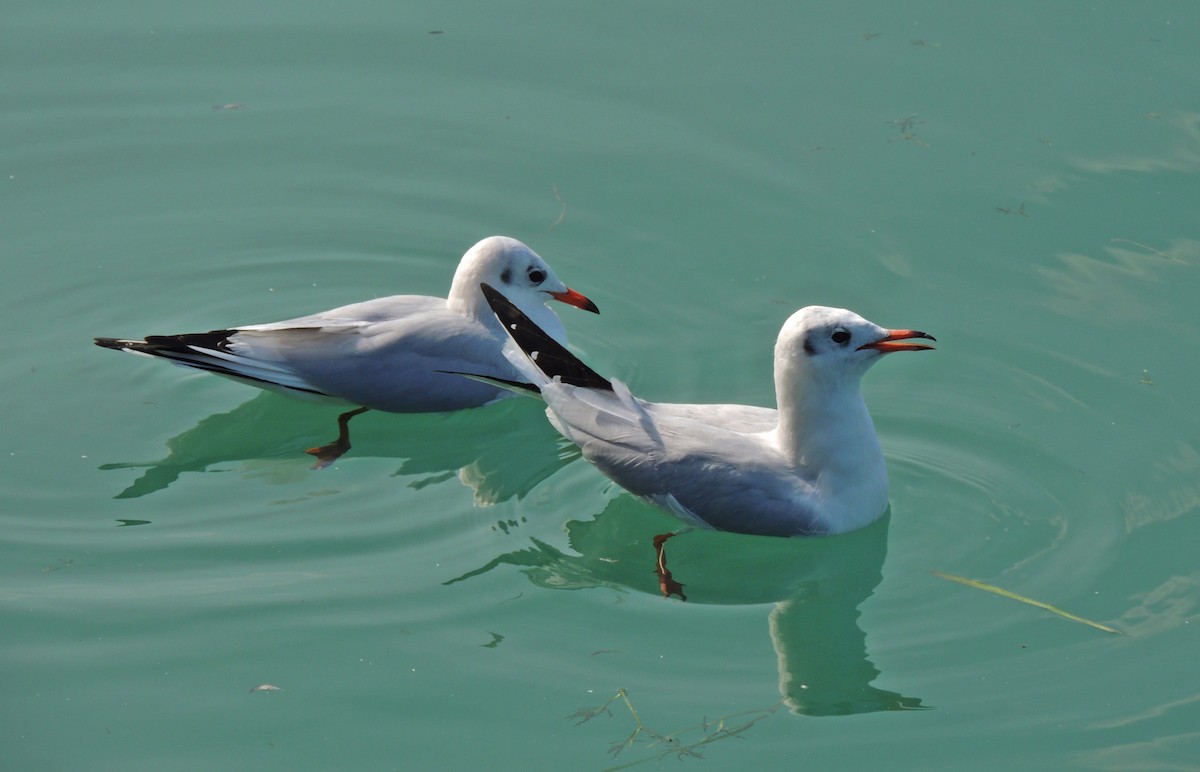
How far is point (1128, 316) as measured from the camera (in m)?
8.47

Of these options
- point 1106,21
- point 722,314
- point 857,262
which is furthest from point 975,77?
point 722,314

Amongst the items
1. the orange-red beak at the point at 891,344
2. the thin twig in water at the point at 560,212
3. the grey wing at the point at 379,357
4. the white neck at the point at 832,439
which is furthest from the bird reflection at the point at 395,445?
the orange-red beak at the point at 891,344

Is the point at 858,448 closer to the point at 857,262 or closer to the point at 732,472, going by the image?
the point at 732,472

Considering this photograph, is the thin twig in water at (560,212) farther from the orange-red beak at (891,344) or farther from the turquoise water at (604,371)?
the orange-red beak at (891,344)

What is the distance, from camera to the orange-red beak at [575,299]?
Answer: 27.1 feet

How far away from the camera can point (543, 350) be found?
7.45m

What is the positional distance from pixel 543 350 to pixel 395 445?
3.42 feet

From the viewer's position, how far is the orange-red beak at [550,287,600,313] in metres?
8.25

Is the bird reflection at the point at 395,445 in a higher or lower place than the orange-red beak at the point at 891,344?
lower

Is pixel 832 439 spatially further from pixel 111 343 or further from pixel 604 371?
pixel 111 343

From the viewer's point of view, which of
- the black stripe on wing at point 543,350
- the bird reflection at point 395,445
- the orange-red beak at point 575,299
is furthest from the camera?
the orange-red beak at point 575,299

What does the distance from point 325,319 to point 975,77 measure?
4.82 m

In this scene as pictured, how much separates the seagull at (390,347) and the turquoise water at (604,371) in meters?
0.22

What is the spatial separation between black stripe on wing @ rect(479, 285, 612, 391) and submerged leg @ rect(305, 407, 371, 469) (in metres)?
1.00
